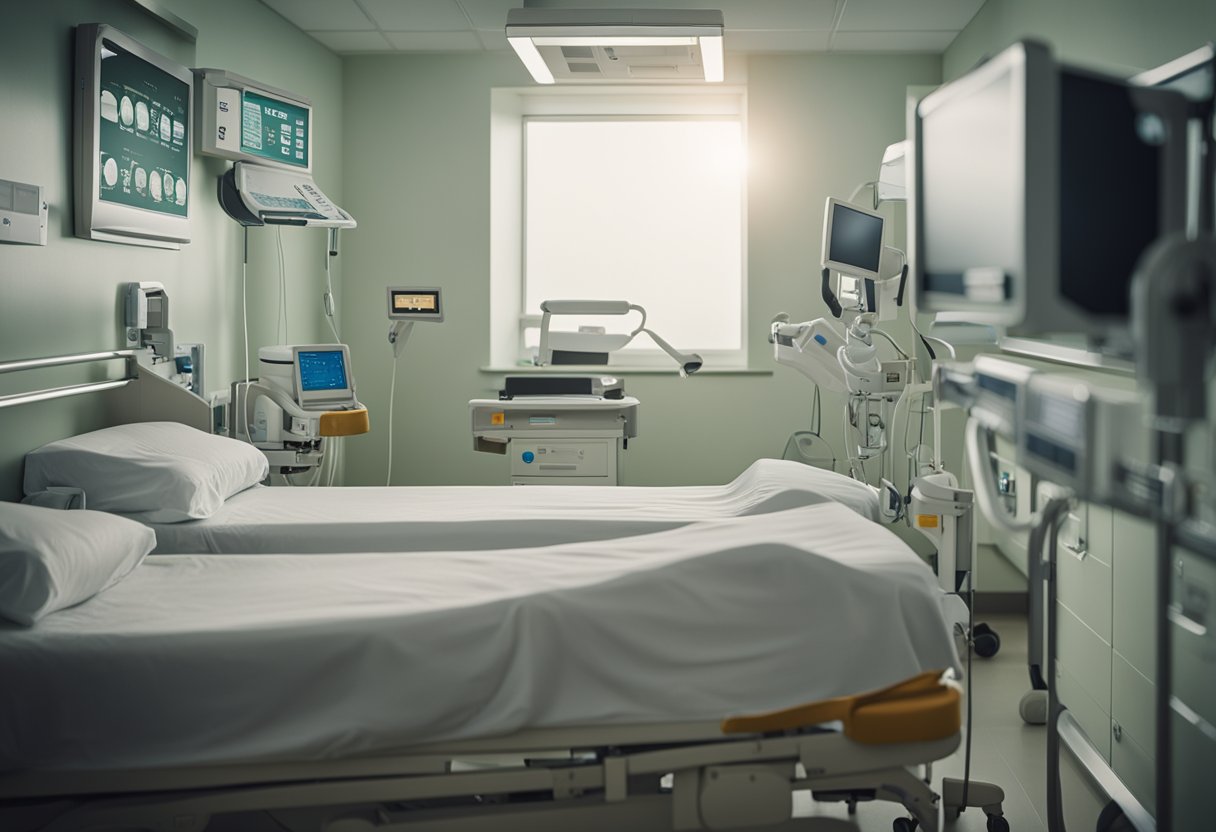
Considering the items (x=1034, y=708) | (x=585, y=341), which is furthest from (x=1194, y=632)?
(x=585, y=341)

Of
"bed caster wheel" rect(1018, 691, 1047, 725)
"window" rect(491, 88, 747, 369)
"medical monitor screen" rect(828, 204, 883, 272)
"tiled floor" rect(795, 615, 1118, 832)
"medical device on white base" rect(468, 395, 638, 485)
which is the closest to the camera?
"tiled floor" rect(795, 615, 1118, 832)

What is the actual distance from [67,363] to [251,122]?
1439 millimetres

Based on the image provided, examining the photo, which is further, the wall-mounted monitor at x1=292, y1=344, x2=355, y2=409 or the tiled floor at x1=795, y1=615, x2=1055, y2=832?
the wall-mounted monitor at x1=292, y1=344, x2=355, y2=409

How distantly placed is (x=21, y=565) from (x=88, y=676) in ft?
0.99

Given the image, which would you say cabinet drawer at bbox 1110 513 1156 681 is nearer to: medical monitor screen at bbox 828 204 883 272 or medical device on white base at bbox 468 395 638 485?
medical monitor screen at bbox 828 204 883 272

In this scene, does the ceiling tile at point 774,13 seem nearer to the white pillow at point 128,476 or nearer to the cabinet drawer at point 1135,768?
the white pillow at point 128,476

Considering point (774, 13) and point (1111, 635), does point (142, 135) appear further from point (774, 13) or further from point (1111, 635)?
point (1111, 635)

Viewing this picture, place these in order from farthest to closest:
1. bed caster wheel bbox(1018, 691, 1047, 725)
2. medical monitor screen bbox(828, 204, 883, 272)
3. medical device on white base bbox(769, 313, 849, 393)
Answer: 1. medical device on white base bbox(769, 313, 849, 393)
2. medical monitor screen bbox(828, 204, 883, 272)
3. bed caster wheel bbox(1018, 691, 1047, 725)

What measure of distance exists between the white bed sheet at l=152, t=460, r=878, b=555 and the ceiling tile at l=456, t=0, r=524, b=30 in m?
2.31

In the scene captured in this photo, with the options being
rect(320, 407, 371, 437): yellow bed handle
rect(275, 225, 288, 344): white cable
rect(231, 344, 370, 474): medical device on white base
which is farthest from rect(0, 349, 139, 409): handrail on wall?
rect(275, 225, 288, 344): white cable

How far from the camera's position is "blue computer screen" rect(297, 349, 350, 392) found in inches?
160

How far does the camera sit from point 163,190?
3.62m

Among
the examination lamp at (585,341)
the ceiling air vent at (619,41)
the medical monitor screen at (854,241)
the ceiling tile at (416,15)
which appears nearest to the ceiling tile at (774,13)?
the ceiling air vent at (619,41)

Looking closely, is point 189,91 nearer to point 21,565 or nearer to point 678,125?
point 21,565
